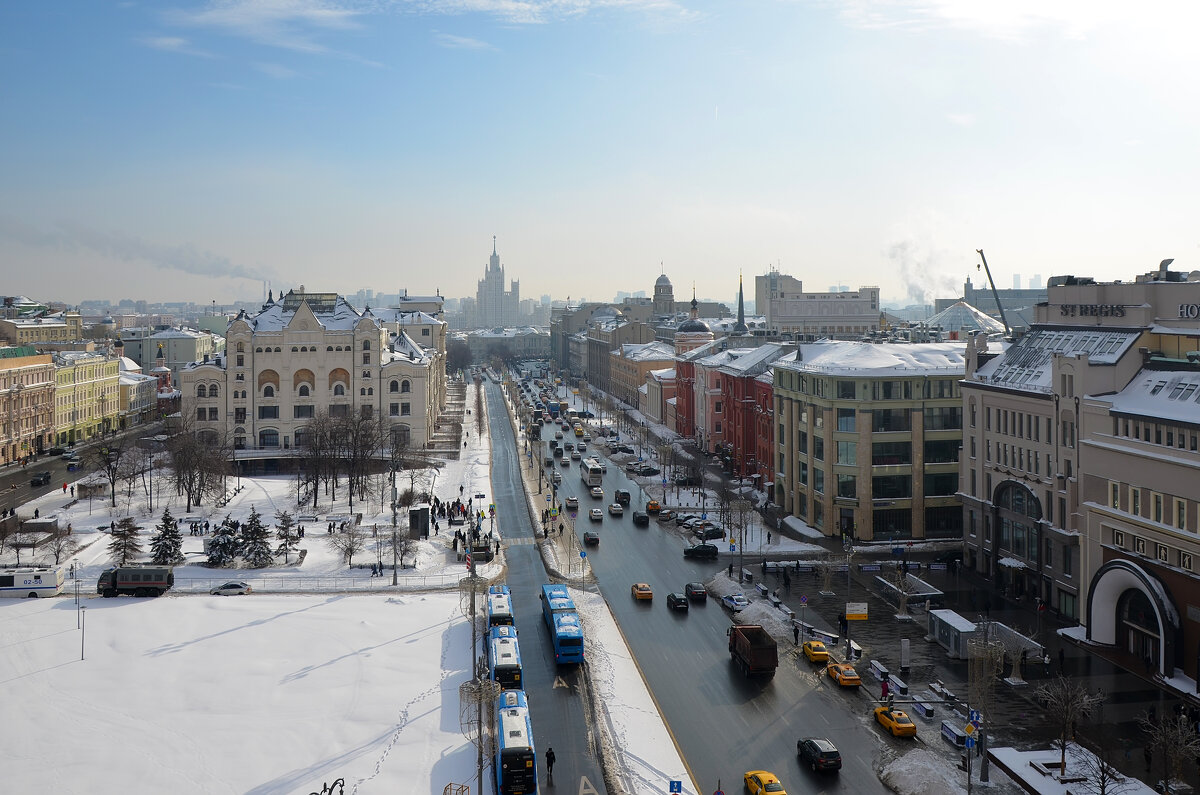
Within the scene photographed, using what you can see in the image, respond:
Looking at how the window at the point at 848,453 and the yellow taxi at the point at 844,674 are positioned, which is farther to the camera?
the window at the point at 848,453

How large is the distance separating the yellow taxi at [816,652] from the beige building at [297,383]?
57582 mm

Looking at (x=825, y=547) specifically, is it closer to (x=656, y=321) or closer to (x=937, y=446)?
(x=937, y=446)

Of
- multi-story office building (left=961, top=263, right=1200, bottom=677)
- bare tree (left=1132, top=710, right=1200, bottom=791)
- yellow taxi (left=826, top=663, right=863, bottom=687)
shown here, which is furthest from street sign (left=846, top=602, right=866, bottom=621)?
bare tree (left=1132, top=710, right=1200, bottom=791)

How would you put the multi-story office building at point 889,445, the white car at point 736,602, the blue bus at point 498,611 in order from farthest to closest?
the multi-story office building at point 889,445 → the white car at point 736,602 → the blue bus at point 498,611

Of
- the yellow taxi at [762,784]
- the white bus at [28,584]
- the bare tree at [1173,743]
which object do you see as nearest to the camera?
the bare tree at [1173,743]

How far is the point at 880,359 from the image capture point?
57.5m

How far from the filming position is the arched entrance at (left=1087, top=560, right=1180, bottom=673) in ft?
110

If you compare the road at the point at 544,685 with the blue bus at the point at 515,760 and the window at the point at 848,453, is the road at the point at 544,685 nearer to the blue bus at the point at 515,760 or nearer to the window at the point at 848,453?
the blue bus at the point at 515,760


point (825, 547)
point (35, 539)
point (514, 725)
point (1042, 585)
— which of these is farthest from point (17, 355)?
point (1042, 585)

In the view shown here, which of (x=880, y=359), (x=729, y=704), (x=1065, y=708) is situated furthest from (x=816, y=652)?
(x=880, y=359)

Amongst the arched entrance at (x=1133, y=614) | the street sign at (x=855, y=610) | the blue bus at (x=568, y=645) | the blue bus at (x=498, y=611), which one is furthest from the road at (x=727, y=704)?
the arched entrance at (x=1133, y=614)

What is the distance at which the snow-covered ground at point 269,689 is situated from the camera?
89.6 feet

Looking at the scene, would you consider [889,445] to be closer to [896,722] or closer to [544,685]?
[896,722]

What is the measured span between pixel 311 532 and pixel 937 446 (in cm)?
3676
